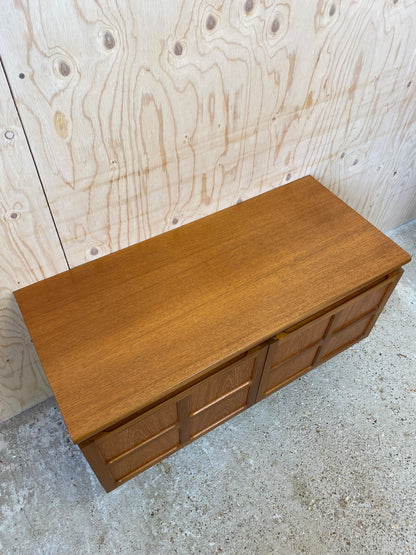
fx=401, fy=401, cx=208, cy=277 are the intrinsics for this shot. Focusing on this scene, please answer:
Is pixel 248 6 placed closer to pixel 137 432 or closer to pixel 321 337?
pixel 321 337

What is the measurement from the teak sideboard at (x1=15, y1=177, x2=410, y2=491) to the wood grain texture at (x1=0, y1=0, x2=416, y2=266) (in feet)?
0.38

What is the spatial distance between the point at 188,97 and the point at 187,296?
533 mm

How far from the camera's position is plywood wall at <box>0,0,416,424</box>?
2.76ft

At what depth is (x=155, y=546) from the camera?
1.26 m

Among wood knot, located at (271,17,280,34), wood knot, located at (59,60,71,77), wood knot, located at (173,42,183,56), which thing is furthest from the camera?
wood knot, located at (271,17,280,34)

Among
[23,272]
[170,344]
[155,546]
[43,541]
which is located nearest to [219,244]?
[170,344]

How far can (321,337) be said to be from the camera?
1.38m

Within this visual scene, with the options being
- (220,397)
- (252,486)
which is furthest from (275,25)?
(252,486)

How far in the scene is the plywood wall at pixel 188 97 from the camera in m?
0.84

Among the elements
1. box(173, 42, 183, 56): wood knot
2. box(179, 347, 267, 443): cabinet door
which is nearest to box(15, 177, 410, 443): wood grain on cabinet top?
box(179, 347, 267, 443): cabinet door

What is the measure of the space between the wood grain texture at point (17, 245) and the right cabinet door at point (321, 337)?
696mm

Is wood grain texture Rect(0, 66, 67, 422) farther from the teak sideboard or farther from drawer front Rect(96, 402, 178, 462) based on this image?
drawer front Rect(96, 402, 178, 462)

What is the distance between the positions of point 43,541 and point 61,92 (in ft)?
4.27

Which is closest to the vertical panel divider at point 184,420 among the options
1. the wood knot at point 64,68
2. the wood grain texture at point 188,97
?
the wood grain texture at point 188,97
